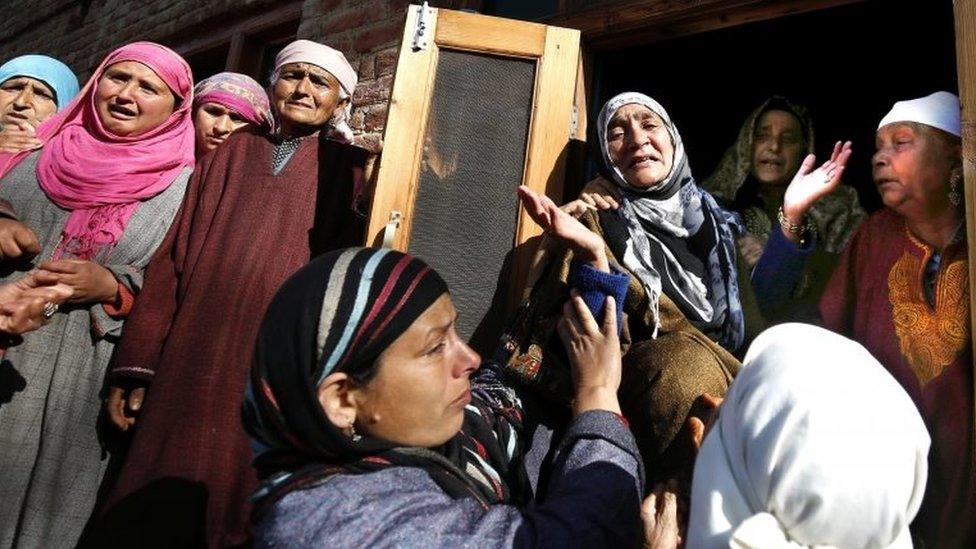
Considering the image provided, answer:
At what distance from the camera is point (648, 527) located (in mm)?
1376

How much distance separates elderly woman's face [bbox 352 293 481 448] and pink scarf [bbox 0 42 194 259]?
5.02ft

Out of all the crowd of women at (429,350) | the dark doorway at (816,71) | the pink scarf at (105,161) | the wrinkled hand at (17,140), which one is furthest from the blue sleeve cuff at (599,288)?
the dark doorway at (816,71)

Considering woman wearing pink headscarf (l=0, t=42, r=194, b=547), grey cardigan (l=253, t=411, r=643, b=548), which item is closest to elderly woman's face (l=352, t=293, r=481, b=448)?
grey cardigan (l=253, t=411, r=643, b=548)

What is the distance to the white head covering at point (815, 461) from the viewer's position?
96 cm

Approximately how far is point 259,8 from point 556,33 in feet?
8.65

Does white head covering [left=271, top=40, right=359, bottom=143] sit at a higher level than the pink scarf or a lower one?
higher

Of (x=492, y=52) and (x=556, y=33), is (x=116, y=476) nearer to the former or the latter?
(x=492, y=52)

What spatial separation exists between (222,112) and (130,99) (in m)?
0.54

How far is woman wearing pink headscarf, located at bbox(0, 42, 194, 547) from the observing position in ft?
7.44

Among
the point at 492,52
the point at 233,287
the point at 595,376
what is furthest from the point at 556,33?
the point at 595,376

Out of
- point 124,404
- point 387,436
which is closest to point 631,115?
point 387,436

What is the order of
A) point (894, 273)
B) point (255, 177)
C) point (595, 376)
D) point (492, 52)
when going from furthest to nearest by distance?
point (492, 52)
point (255, 177)
point (894, 273)
point (595, 376)

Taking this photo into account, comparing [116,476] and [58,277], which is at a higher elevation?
[58,277]

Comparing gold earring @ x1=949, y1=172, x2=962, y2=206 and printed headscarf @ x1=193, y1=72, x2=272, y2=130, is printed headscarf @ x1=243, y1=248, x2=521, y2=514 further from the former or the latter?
printed headscarf @ x1=193, y1=72, x2=272, y2=130
